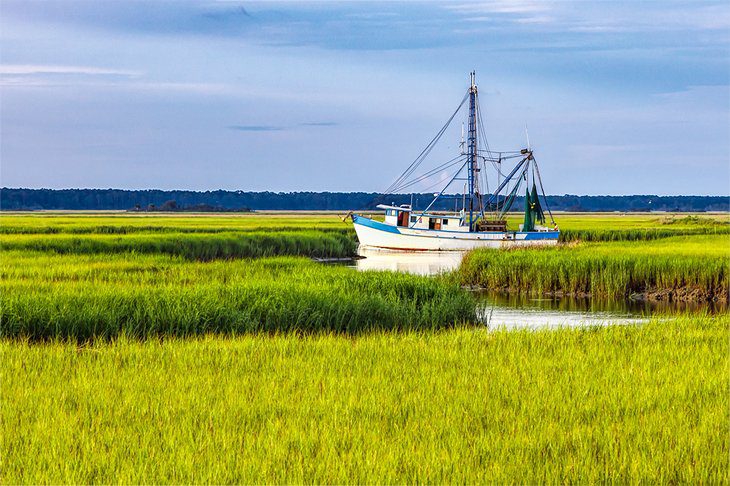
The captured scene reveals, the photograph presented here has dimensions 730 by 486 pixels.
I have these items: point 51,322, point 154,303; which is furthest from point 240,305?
point 51,322

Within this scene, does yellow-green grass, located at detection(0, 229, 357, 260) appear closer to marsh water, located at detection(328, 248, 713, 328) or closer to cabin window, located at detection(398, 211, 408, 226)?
cabin window, located at detection(398, 211, 408, 226)

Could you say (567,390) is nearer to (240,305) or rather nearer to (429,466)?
(429,466)

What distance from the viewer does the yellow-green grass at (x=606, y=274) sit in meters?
31.6

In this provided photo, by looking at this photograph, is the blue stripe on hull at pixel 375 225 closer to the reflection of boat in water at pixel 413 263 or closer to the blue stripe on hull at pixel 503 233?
the blue stripe on hull at pixel 503 233

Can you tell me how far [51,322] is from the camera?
16.8 m

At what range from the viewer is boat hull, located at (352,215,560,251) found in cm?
6438

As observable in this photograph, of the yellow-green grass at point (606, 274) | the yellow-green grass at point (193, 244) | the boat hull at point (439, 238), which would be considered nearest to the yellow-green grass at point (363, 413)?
the yellow-green grass at point (606, 274)

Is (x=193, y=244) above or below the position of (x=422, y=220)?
below

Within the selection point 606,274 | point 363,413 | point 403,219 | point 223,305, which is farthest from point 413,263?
point 363,413

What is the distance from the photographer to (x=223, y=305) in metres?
18.9

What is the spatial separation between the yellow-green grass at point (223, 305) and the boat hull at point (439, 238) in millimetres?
39235

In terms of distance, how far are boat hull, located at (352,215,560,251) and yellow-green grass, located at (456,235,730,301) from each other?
26.4 metres

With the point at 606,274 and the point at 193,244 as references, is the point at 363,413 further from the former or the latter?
the point at 193,244

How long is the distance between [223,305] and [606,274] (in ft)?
59.7
